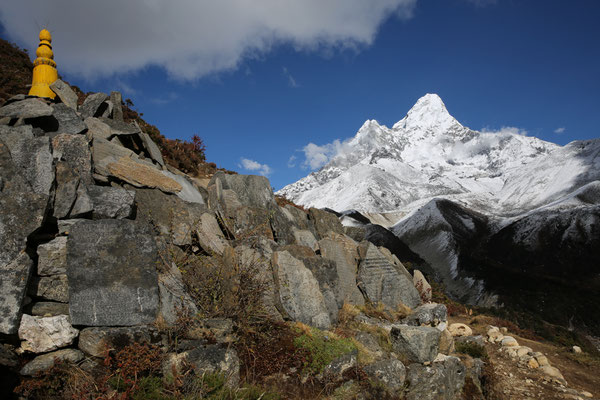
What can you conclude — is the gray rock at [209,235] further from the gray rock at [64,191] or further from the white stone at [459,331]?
the white stone at [459,331]

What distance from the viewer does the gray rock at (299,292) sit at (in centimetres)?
712

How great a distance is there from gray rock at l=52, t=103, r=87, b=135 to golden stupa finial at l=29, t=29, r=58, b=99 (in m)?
3.36

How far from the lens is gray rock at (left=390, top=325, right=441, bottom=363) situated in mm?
6582

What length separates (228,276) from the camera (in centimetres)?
630

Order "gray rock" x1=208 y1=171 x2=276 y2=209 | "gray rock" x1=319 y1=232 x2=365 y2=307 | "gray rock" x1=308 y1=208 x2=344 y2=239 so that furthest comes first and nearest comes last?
1. "gray rock" x1=308 y1=208 x2=344 y2=239
2. "gray rock" x1=208 y1=171 x2=276 y2=209
3. "gray rock" x1=319 y1=232 x2=365 y2=307

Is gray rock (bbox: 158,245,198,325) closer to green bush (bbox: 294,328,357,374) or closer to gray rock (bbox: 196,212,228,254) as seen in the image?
gray rock (bbox: 196,212,228,254)

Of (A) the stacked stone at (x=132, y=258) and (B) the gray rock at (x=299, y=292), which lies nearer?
(A) the stacked stone at (x=132, y=258)

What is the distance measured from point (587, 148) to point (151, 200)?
209ft

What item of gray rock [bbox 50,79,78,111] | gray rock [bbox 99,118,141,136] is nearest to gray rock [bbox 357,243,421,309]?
A: gray rock [bbox 99,118,141,136]

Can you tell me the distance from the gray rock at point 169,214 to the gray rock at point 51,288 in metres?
2.12

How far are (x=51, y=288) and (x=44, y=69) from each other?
361 inches

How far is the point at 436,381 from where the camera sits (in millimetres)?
6324

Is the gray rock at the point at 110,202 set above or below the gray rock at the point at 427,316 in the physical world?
above

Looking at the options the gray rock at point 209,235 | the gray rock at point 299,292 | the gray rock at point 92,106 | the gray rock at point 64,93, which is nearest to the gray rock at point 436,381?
the gray rock at point 299,292
